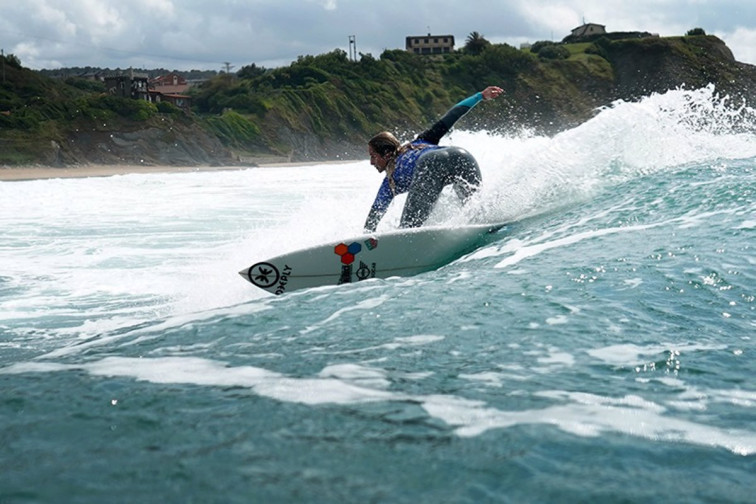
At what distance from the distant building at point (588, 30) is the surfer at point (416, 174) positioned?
114m

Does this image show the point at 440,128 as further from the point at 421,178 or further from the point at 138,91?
the point at 138,91

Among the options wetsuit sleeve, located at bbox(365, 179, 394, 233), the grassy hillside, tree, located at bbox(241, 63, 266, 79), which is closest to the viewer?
wetsuit sleeve, located at bbox(365, 179, 394, 233)

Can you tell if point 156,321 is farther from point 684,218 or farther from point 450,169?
point 684,218

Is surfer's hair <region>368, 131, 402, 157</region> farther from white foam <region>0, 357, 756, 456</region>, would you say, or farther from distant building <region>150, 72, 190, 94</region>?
distant building <region>150, 72, 190, 94</region>

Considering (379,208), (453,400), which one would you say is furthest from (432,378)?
(379,208)

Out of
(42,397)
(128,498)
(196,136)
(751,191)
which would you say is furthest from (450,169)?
(196,136)

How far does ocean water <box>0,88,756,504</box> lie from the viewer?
2.28m

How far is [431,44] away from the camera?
113375mm

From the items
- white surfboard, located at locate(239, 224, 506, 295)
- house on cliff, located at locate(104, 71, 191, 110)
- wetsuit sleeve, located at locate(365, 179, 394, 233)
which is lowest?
white surfboard, located at locate(239, 224, 506, 295)

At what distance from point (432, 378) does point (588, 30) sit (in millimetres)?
120689

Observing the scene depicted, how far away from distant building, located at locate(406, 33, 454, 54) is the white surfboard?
359 feet

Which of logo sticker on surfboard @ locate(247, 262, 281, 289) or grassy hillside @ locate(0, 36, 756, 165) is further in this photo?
grassy hillside @ locate(0, 36, 756, 165)

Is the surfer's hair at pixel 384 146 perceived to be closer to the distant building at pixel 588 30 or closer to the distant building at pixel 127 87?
the distant building at pixel 127 87

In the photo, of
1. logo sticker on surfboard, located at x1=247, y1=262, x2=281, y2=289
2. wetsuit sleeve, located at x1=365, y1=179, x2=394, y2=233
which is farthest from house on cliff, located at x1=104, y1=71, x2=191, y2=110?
logo sticker on surfboard, located at x1=247, y1=262, x2=281, y2=289
